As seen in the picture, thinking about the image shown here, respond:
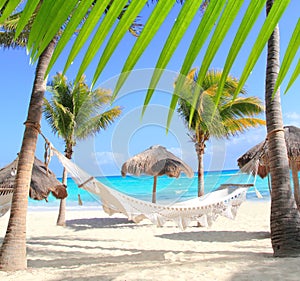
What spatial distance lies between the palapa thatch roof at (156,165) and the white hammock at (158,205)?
3495mm

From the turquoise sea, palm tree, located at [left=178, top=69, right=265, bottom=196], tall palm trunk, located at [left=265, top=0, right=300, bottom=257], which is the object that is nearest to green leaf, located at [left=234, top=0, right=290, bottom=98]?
tall palm trunk, located at [left=265, top=0, right=300, bottom=257]

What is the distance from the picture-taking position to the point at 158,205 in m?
3.69

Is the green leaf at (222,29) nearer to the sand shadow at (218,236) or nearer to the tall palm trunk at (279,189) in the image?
the tall palm trunk at (279,189)

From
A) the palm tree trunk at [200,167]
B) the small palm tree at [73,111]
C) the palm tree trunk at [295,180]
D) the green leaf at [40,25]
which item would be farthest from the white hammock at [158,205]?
the small palm tree at [73,111]

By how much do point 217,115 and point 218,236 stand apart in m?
2.44

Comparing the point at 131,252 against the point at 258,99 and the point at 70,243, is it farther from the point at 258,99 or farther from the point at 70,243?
the point at 258,99

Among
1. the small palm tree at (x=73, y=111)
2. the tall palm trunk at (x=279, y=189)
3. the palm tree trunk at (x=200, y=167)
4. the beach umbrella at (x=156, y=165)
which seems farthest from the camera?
the beach umbrella at (x=156, y=165)

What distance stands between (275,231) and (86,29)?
134 inches

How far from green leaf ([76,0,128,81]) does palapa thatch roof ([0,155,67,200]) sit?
3.86 m

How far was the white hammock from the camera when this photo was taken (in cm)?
356

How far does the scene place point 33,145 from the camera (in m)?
3.00

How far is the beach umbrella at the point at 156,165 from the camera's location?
25.1 ft

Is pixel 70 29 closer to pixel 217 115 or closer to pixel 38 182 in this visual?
pixel 38 182

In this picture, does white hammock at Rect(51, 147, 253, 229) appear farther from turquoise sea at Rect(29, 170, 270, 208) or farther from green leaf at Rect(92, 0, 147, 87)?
turquoise sea at Rect(29, 170, 270, 208)
